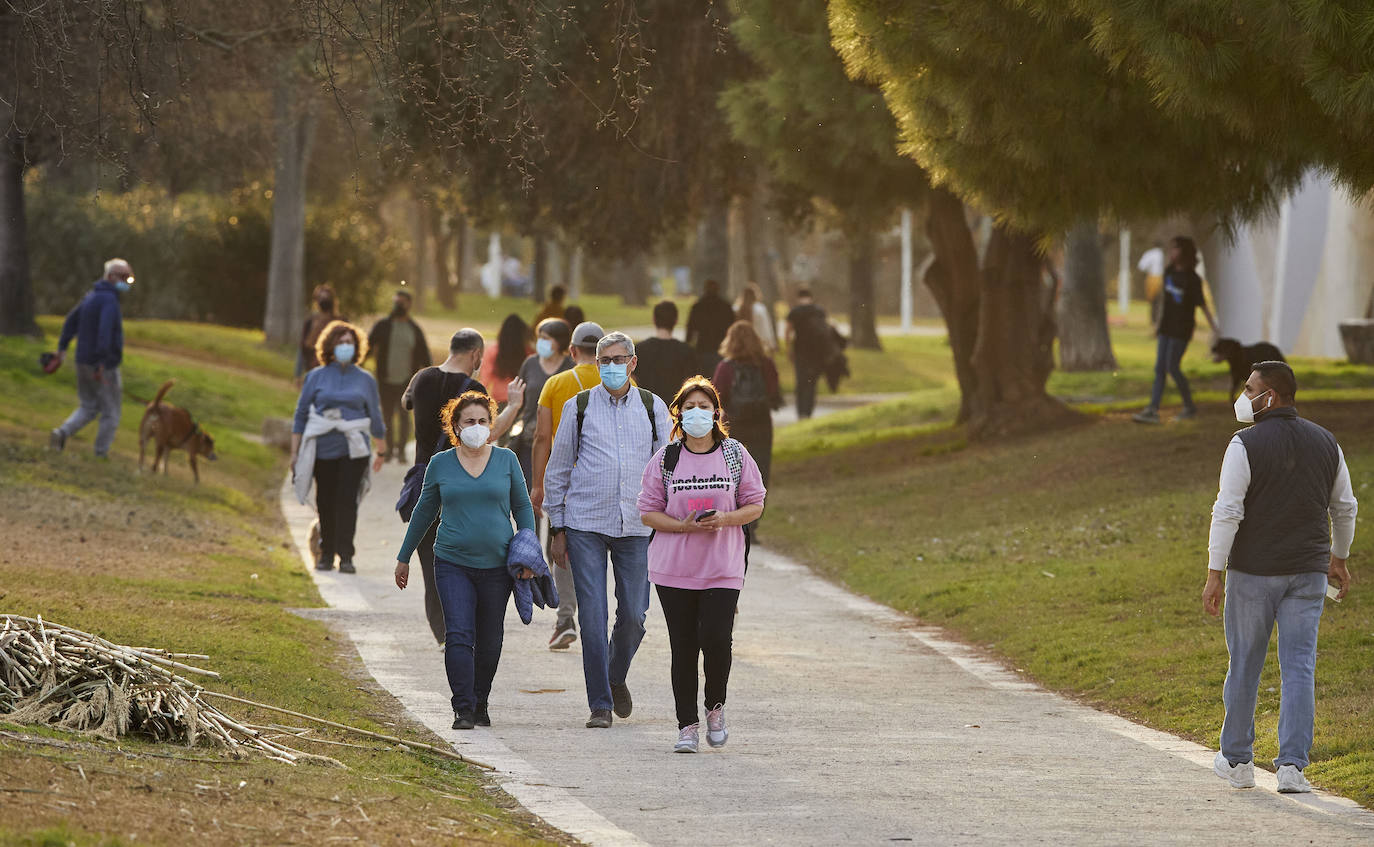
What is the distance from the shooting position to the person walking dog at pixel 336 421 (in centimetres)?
1341

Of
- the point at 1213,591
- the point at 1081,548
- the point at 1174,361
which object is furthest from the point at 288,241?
the point at 1213,591

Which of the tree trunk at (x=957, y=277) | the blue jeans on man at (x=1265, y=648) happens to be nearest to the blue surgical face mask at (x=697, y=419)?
the blue jeans on man at (x=1265, y=648)

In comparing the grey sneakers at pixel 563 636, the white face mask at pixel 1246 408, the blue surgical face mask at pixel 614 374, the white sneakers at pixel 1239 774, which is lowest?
the grey sneakers at pixel 563 636

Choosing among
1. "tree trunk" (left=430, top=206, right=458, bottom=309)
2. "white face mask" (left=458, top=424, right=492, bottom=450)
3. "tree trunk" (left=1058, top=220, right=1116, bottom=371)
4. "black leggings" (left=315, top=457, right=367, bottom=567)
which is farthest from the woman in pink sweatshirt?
"tree trunk" (left=430, top=206, right=458, bottom=309)

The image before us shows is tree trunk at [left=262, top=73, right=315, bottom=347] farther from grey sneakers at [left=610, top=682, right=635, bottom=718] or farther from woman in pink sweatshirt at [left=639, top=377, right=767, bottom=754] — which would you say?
woman in pink sweatshirt at [left=639, top=377, right=767, bottom=754]

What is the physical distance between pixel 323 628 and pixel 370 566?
306 centimetres

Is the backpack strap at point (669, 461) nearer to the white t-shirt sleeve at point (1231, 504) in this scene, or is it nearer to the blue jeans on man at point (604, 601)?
the blue jeans on man at point (604, 601)

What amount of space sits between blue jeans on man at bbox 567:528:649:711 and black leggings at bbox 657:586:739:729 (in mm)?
515

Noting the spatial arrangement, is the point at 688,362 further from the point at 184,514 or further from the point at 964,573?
the point at 184,514

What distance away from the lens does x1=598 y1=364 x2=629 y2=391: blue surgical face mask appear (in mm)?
8891

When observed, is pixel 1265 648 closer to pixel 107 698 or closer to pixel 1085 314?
pixel 107 698

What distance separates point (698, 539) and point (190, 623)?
374 cm

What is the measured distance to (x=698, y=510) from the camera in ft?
26.7

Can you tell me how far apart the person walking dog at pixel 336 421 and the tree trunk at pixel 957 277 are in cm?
1010
